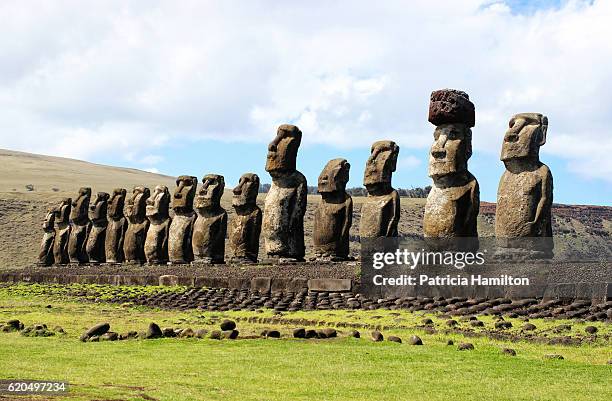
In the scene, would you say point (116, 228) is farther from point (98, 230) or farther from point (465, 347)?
point (465, 347)

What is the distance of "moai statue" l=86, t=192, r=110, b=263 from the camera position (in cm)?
3219

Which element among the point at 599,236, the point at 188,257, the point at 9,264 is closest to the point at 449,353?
the point at 188,257

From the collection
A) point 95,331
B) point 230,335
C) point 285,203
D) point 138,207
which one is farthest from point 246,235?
point 230,335

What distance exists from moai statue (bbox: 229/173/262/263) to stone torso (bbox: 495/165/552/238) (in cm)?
877

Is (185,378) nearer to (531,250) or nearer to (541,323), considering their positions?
(541,323)

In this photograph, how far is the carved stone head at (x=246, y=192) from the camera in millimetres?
24344

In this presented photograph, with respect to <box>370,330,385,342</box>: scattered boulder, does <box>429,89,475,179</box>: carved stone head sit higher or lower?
higher

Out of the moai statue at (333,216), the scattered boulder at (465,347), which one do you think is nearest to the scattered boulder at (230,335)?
the scattered boulder at (465,347)

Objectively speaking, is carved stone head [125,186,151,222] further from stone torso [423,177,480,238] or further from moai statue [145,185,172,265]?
stone torso [423,177,480,238]

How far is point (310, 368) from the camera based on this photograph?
8844 mm

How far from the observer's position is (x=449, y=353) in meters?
9.69

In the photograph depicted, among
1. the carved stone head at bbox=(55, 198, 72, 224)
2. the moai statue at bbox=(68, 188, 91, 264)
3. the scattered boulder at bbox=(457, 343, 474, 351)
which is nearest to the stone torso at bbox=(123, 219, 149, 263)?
the moai statue at bbox=(68, 188, 91, 264)

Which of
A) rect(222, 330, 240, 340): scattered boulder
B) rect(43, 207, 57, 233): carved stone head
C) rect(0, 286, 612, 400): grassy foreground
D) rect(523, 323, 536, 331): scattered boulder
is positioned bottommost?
rect(0, 286, 612, 400): grassy foreground

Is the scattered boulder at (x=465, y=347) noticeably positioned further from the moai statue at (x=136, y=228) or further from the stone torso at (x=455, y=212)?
the moai statue at (x=136, y=228)
